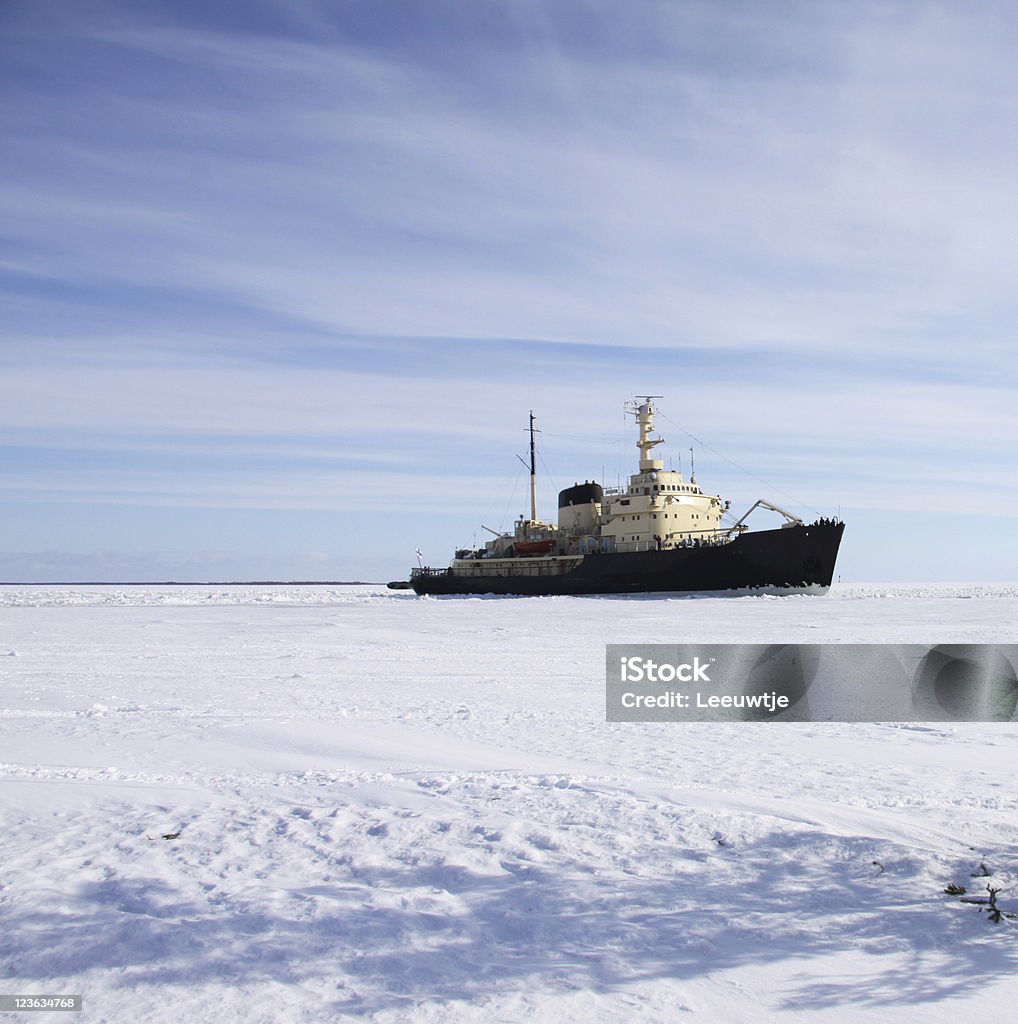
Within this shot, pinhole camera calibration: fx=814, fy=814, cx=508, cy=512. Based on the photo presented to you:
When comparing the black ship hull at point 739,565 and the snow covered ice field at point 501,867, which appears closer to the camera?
the snow covered ice field at point 501,867

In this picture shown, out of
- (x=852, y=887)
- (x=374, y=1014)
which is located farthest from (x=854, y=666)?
(x=374, y=1014)

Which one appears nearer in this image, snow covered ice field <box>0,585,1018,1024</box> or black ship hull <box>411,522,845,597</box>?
snow covered ice field <box>0,585,1018,1024</box>

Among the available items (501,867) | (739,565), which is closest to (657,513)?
(739,565)

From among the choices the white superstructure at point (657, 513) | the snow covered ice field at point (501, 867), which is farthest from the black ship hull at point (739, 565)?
the snow covered ice field at point (501, 867)

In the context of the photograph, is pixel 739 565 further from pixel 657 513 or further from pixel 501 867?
pixel 501 867

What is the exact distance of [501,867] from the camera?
4.61 metres

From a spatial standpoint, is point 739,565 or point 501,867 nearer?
point 501,867

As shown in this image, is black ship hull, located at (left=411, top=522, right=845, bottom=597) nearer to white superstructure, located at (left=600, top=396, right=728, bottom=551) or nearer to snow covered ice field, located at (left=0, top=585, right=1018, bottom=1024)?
white superstructure, located at (left=600, top=396, right=728, bottom=551)

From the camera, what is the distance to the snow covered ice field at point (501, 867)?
3.43 meters

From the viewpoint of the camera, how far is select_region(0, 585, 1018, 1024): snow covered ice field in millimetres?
3434

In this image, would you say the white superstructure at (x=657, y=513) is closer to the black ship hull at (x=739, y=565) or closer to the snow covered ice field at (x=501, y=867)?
the black ship hull at (x=739, y=565)

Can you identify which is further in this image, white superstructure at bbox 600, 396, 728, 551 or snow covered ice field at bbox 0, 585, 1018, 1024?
white superstructure at bbox 600, 396, 728, 551

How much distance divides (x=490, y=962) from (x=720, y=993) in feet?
3.26

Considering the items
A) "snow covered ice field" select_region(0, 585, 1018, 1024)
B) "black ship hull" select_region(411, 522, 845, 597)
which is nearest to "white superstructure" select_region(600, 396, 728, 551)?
"black ship hull" select_region(411, 522, 845, 597)
